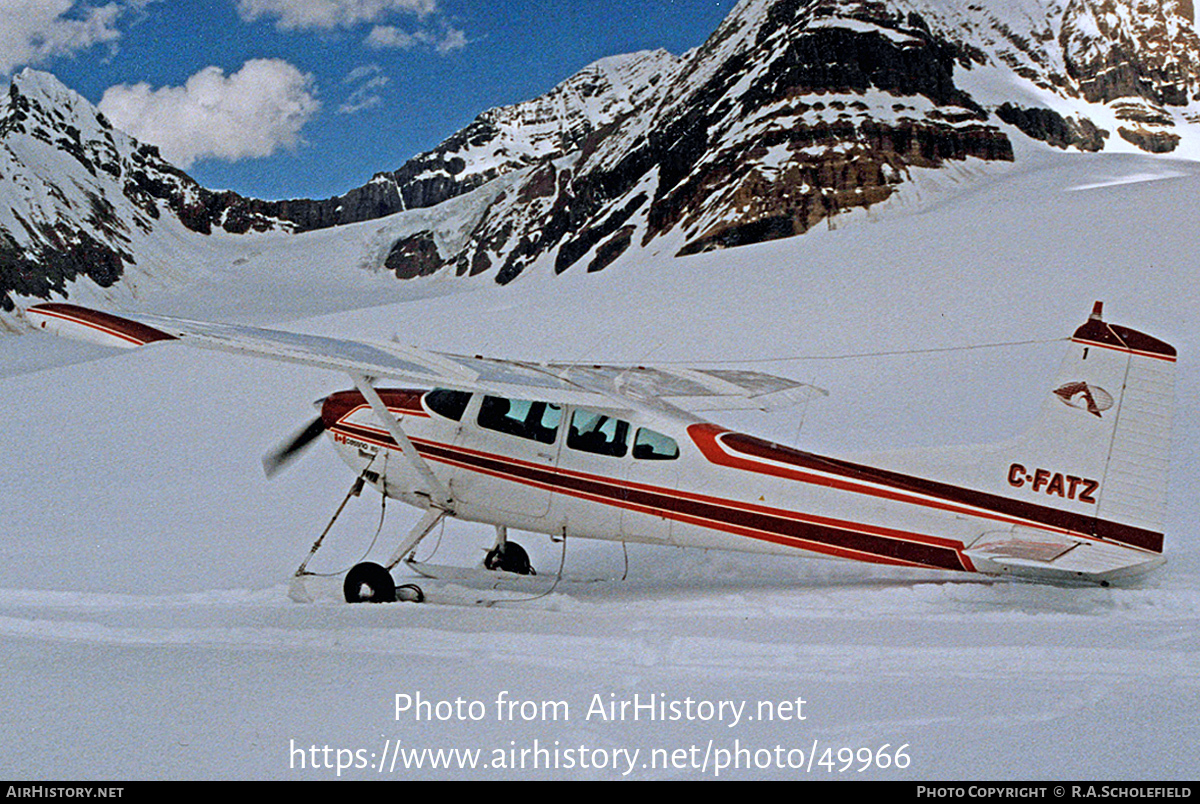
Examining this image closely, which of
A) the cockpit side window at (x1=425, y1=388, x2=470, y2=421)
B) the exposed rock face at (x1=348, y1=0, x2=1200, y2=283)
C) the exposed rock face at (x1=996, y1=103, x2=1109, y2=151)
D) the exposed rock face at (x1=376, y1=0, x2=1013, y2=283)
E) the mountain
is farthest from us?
the exposed rock face at (x1=996, y1=103, x2=1109, y2=151)

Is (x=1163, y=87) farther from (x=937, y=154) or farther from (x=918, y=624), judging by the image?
(x=918, y=624)

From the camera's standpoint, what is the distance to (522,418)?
247 inches

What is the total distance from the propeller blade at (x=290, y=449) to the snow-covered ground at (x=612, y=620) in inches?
42.1

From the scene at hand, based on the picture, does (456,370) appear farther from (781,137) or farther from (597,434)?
(781,137)

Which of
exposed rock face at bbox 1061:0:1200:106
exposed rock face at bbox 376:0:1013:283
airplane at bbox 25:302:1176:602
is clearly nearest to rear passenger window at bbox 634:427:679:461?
airplane at bbox 25:302:1176:602

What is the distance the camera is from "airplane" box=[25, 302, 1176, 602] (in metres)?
4.79

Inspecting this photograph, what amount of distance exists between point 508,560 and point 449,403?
1.53 m

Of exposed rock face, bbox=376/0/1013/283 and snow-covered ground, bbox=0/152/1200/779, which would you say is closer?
snow-covered ground, bbox=0/152/1200/779

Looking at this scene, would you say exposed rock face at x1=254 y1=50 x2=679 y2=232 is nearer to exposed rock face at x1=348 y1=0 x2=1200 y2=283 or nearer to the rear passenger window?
exposed rock face at x1=348 y1=0 x2=1200 y2=283

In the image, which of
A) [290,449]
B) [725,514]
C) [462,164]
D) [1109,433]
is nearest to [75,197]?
[462,164]

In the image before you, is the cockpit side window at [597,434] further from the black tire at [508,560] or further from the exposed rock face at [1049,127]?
the exposed rock face at [1049,127]

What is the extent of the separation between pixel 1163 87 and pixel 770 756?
102 meters

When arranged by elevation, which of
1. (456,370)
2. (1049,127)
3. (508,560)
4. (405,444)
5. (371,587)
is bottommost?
(371,587)

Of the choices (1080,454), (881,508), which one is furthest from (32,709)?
(1080,454)
